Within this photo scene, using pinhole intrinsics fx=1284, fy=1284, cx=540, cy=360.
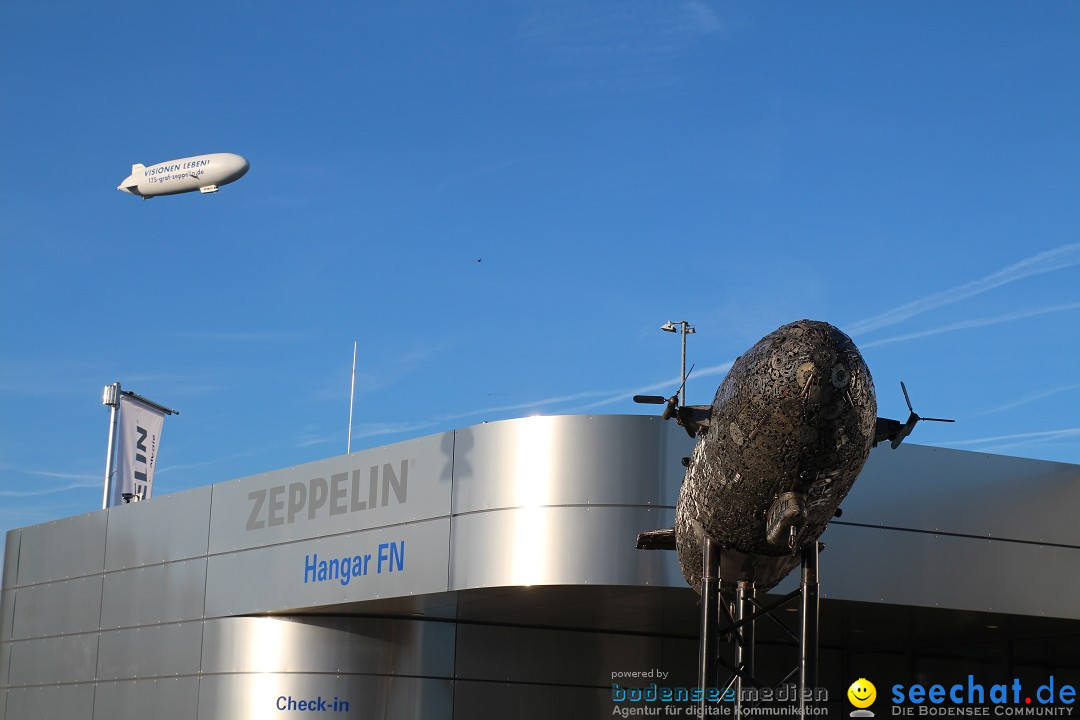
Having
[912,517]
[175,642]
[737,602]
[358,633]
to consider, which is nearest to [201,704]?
[175,642]

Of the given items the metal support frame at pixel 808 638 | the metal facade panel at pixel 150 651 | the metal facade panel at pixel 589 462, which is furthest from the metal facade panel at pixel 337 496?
the metal support frame at pixel 808 638

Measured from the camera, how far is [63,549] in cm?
3191

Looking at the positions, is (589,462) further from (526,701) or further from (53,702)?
(53,702)

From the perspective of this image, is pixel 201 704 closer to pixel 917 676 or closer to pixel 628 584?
pixel 628 584

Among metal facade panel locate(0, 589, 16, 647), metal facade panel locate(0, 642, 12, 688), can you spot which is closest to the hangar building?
metal facade panel locate(0, 642, 12, 688)

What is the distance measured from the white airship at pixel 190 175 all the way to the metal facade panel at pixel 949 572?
135 feet

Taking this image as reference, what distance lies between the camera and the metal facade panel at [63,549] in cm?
3066

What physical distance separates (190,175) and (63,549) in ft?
91.6

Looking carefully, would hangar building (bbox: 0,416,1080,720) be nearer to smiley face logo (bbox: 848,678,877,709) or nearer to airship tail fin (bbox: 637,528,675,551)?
smiley face logo (bbox: 848,678,877,709)

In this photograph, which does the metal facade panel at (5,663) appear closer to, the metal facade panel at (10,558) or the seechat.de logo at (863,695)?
the metal facade panel at (10,558)

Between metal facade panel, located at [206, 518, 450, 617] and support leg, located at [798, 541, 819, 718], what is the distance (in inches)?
437

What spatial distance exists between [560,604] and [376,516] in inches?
147

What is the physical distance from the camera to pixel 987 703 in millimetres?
28391

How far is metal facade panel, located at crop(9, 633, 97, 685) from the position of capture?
30.0 meters
